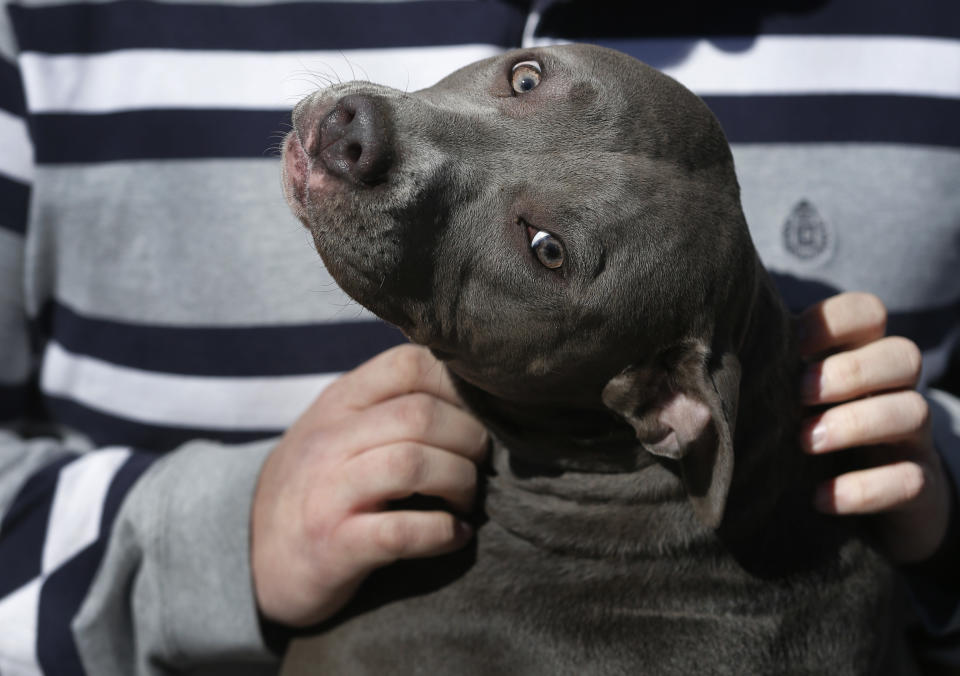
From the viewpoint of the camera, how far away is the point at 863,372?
6.93 feet

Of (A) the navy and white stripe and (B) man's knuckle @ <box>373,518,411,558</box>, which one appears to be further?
(A) the navy and white stripe

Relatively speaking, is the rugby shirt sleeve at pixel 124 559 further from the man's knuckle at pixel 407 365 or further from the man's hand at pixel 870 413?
the man's hand at pixel 870 413

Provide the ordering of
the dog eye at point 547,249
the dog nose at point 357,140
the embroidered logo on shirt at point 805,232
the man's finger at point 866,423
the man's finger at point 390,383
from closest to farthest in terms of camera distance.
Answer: the dog nose at point 357,140 < the dog eye at point 547,249 < the man's finger at point 866,423 < the man's finger at point 390,383 < the embroidered logo on shirt at point 805,232

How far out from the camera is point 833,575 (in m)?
2.10

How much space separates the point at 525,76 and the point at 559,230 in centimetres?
45

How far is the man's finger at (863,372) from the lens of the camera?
2111 mm

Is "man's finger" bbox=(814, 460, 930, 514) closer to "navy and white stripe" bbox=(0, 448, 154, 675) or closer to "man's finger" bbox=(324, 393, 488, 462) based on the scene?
"man's finger" bbox=(324, 393, 488, 462)

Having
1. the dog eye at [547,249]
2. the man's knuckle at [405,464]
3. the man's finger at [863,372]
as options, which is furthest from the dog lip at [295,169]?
the man's finger at [863,372]

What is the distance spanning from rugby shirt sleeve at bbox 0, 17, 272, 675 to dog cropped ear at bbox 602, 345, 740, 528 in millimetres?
1074

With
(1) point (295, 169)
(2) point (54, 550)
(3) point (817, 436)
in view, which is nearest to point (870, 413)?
(3) point (817, 436)

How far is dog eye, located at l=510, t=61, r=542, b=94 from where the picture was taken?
1980 mm

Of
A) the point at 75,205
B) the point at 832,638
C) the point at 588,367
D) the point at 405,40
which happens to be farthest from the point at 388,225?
the point at 832,638

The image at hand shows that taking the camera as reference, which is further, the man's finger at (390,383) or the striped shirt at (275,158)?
the striped shirt at (275,158)

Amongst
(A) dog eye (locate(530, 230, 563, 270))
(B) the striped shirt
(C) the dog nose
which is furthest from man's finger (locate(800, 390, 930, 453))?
(C) the dog nose
